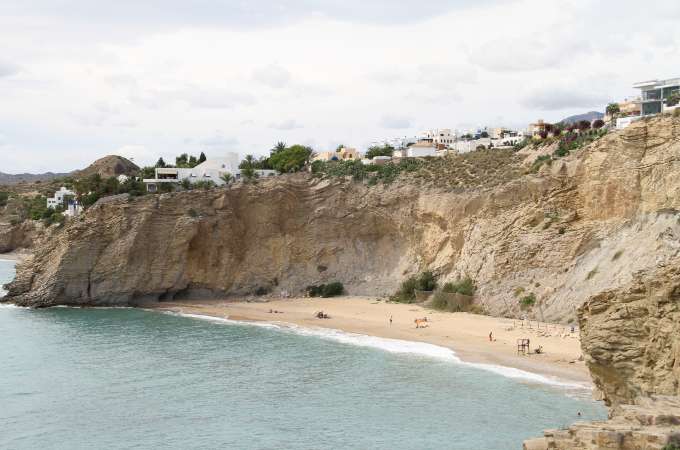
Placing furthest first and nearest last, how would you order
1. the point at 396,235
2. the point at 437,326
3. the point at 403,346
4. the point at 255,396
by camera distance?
the point at 396,235 < the point at 437,326 < the point at 403,346 < the point at 255,396

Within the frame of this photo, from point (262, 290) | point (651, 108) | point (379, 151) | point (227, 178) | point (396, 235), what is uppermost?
point (651, 108)

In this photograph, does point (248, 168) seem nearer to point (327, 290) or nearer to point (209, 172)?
Answer: point (209, 172)

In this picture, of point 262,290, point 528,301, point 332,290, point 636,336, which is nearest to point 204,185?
point 262,290

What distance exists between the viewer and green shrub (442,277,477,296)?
160ft

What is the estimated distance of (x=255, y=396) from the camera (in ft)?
102

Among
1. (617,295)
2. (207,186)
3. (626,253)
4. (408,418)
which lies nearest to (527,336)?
(626,253)

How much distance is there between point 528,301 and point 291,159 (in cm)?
3452

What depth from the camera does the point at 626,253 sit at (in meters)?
41.0

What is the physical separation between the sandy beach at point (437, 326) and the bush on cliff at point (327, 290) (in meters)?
1.13

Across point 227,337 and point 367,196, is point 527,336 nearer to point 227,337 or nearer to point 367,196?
point 227,337

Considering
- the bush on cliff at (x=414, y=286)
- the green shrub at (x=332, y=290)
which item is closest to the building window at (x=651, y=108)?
the bush on cliff at (x=414, y=286)

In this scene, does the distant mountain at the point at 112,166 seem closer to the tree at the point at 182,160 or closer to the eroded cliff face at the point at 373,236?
the tree at the point at 182,160

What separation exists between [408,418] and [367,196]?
1322 inches

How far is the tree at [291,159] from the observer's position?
71.4 metres
